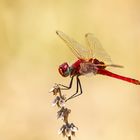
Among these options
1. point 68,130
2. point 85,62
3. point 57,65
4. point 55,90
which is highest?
point 57,65

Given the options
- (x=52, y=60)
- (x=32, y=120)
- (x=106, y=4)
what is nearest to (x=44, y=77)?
(x=52, y=60)

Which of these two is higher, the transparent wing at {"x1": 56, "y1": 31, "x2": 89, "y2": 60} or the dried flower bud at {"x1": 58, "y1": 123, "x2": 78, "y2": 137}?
the transparent wing at {"x1": 56, "y1": 31, "x2": 89, "y2": 60}

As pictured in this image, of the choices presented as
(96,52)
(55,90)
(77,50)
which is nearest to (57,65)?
(96,52)

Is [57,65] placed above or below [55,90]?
above

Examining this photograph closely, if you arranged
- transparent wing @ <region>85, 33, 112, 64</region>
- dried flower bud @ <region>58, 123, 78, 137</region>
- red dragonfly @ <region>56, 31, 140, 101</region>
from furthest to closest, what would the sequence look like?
1. transparent wing @ <region>85, 33, 112, 64</region>
2. red dragonfly @ <region>56, 31, 140, 101</region>
3. dried flower bud @ <region>58, 123, 78, 137</region>

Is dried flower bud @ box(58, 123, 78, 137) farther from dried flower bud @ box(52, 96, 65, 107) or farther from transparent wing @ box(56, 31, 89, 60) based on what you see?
transparent wing @ box(56, 31, 89, 60)

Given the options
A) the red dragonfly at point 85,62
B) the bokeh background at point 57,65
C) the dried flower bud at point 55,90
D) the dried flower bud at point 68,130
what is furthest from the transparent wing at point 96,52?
the dried flower bud at point 68,130

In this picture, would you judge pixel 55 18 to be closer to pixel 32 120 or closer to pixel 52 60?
pixel 52 60

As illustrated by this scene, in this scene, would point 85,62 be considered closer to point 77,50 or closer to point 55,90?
point 77,50

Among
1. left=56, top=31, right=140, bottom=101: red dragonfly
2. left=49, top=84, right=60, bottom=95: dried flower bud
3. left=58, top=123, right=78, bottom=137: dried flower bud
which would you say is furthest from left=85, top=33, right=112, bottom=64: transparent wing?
left=58, top=123, right=78, bottom=137: dried flower bud
